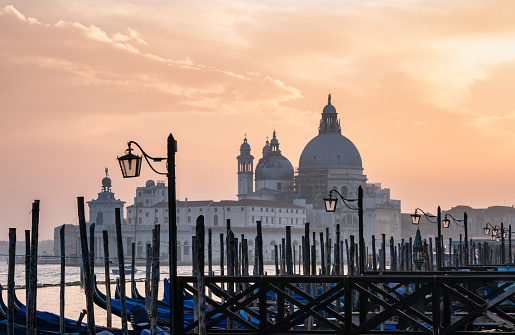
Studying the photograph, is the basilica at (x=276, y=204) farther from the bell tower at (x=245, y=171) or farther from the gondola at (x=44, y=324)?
the gondola at (x=44, y=324)

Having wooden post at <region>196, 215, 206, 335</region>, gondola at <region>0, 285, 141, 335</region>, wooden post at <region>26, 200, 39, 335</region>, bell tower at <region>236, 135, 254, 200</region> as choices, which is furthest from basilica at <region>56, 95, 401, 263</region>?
wooden post at <region>196, 215, 206, 335</region>

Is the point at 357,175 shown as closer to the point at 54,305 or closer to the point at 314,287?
the point at 54,305

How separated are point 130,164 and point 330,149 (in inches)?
4475

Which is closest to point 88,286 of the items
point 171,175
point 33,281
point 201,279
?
point 33,281

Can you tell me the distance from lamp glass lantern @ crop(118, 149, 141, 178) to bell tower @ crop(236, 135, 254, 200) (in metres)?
122

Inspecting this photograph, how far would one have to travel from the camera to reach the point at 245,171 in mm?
134125

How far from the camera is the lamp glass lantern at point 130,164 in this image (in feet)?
32.9

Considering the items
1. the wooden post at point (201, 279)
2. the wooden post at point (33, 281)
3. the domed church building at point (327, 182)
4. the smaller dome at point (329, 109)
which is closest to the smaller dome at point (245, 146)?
the domed church building at point (327, 182)

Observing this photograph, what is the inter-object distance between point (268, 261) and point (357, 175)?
1872 cm

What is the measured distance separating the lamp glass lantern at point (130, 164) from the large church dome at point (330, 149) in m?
112

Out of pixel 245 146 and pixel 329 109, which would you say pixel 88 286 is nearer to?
pixel 329 109

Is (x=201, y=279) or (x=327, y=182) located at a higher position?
(x=327, y=182)

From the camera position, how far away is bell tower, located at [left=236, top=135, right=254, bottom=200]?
133500mm

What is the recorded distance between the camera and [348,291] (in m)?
10.8
